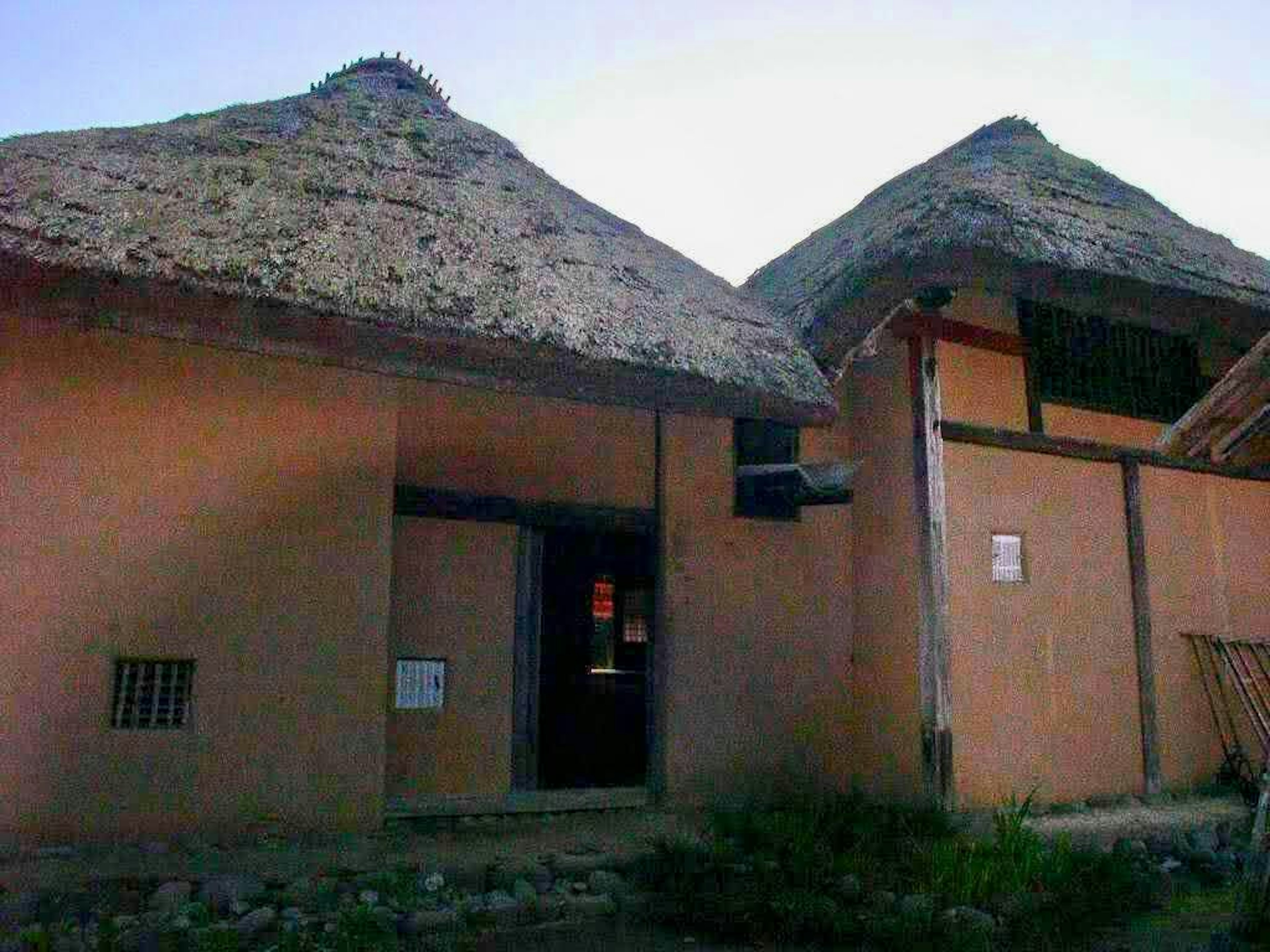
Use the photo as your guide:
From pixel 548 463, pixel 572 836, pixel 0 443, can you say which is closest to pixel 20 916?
pixel 0 443

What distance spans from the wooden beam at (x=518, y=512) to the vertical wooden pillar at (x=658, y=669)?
0.12 metres

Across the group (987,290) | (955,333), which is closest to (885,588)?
(955,333)

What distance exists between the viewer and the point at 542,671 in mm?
8305

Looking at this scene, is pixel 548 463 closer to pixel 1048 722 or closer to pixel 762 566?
pixel 762 566

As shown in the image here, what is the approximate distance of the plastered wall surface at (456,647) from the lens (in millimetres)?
6020

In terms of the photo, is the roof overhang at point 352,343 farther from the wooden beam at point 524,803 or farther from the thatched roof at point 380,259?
the wooden beam at point 524,803

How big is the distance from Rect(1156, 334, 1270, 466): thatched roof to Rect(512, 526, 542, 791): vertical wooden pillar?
3.43 m

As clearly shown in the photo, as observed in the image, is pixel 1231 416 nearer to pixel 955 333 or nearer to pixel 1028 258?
pixel 1028 258

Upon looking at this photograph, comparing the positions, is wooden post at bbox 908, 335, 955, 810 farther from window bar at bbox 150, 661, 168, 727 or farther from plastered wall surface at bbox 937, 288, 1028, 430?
window bar at bbox 150, 661, 168, 727

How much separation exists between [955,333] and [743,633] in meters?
2.39

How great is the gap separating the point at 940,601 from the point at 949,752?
0.88 m

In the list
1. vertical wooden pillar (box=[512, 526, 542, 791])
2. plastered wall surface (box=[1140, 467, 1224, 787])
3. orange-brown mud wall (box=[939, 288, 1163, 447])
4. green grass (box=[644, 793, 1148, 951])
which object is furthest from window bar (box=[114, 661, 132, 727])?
plastered wall surface (box=[1140, 467, 1224, 787])

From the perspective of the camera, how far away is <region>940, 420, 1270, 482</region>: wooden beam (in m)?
6.98

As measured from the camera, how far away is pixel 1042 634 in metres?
7.08
